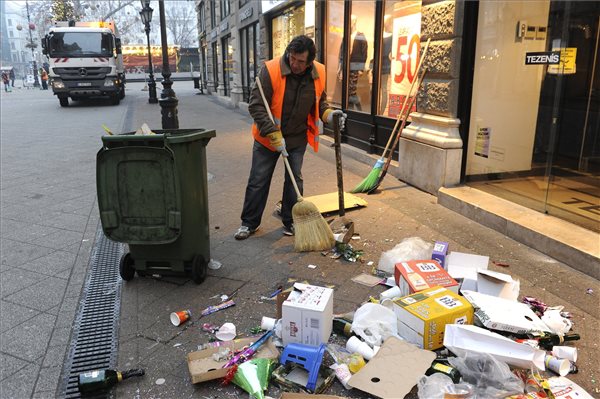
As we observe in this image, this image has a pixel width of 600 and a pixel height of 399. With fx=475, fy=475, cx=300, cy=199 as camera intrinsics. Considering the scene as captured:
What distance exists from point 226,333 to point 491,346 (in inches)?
57.6

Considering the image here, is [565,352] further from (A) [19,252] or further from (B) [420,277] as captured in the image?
(A) [19,252]

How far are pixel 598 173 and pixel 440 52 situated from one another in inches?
99.6

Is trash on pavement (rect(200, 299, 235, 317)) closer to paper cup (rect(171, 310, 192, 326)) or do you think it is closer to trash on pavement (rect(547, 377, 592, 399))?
paper cup (rect(171, 310, 192, 326))

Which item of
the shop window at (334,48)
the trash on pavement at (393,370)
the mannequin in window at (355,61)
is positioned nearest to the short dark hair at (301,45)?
the trash on pavement at (393,370)

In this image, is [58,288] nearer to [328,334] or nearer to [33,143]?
[328,334]

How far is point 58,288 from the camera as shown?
3.56 m

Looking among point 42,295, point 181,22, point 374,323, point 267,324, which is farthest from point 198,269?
point 181,22

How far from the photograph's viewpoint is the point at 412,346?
99.1 inches

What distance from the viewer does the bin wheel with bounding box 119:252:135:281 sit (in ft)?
11.5

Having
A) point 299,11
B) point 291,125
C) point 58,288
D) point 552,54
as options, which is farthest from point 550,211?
point 299,11

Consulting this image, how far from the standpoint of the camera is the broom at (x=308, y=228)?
3.97 m

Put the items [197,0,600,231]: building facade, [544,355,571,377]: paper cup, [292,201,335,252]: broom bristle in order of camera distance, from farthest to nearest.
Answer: [197,0,600,231]: building facade, [292,201,335,252]: broom bristle, [544,355,571,377]: paper cup

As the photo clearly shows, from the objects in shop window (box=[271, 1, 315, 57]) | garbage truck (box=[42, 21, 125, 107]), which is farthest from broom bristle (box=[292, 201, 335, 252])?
garbage truck (box=[42, 21, 125, 107])

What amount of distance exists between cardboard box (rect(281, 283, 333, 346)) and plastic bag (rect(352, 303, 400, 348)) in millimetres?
211
